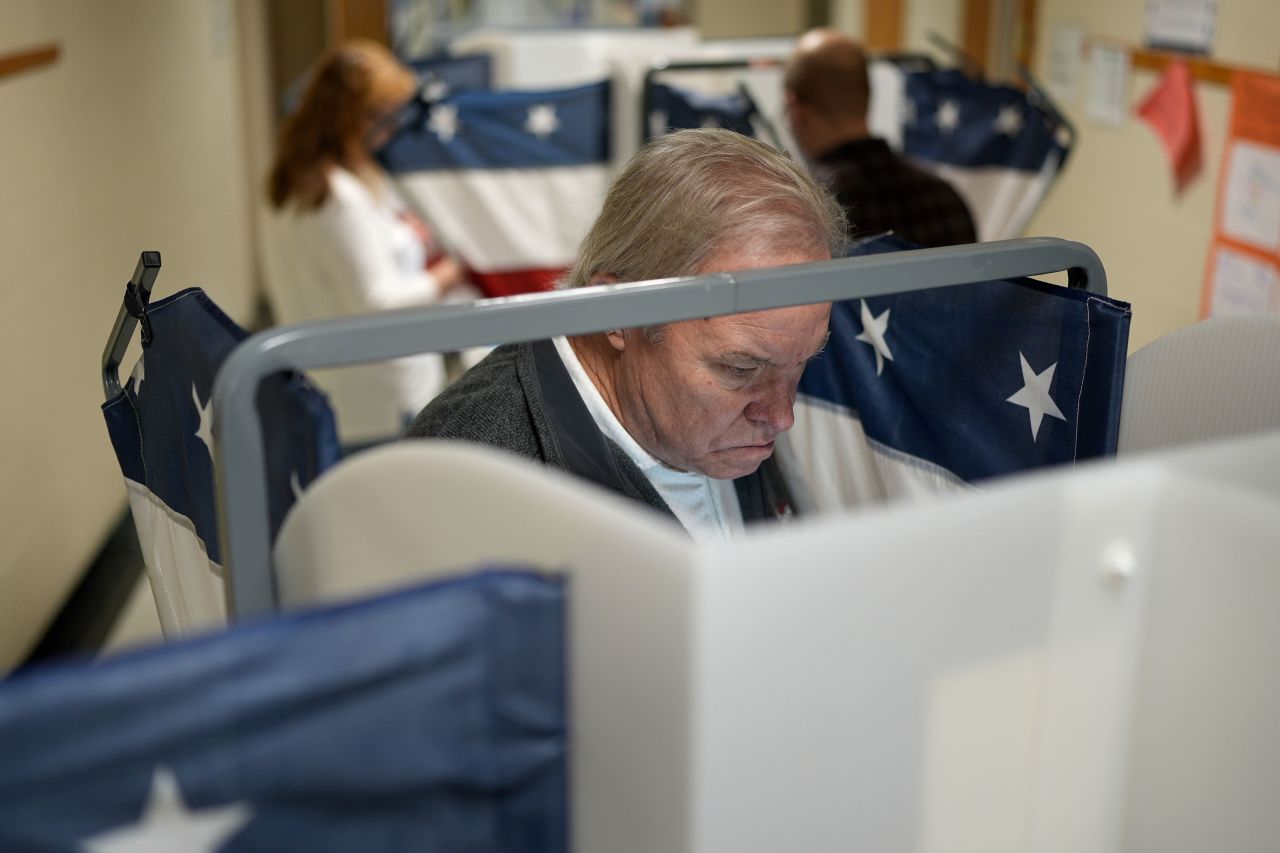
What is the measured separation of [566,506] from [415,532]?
0.13 metres

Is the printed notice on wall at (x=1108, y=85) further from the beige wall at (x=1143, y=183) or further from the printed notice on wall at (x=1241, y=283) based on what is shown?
the printed notice on wall at (x=1241, y=283)

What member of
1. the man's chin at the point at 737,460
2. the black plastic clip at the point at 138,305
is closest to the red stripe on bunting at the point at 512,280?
the man's chin at the point at 737,460

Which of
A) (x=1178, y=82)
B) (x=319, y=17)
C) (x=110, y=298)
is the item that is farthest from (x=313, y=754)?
(x=319, y=17)

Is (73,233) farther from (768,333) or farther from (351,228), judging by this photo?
(768,333)

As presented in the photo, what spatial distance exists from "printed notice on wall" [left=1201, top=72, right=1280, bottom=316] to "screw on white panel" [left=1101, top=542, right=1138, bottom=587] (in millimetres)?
3145

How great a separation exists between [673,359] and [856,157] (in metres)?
1.94

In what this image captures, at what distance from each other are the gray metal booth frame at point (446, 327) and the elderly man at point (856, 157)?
76.1 inches

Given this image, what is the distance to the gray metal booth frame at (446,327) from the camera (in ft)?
2.99

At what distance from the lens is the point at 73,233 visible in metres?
3.42

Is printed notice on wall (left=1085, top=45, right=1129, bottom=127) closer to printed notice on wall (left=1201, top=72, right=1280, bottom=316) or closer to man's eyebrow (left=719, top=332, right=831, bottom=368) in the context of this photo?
printed notice on wall (left=1201, top=72, right=1280, bottom=316)

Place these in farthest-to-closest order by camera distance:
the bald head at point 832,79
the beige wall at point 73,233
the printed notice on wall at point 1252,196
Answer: the printed notice on wall at point 1252,196, the bald head at point 832,79, the beige wall at point 73,233

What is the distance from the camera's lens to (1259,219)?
12.0 feet

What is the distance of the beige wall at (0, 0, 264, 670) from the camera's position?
291 centimetres

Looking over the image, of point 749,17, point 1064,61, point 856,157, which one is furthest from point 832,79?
point 749,17
